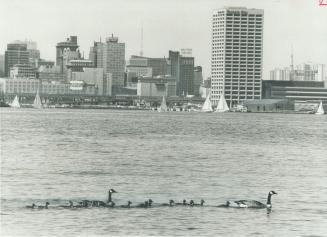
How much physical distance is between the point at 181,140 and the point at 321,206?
55.5 meters

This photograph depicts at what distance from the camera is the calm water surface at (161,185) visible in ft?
127

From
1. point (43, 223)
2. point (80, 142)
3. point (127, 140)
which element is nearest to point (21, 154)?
point (80, 142)

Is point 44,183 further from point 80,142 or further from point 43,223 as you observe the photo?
point 80,142

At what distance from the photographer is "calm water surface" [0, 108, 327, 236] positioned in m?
38.7

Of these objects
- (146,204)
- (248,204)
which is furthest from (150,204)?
(248,204)

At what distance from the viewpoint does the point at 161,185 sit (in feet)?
172

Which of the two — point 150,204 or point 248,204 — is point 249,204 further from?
point 150,204

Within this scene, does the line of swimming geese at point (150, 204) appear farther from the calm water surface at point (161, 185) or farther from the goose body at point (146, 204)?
the calm water surface at point (161, 185)

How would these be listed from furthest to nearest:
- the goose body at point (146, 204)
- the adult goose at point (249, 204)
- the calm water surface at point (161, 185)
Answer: the adult goose at point (249, 204) → the goose body at point (146, 204) → the calm water surface at point (161, 185)

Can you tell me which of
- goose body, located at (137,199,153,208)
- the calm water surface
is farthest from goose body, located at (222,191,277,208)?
goose body, located at (137,199,153,208)

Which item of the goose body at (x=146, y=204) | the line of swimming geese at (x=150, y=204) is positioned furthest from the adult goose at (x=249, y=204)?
the goose body at (x=146, y=204)

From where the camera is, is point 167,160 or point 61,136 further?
point 61,136

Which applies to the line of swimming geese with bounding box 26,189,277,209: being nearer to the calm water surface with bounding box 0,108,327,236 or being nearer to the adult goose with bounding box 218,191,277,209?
the adult goose with bounding box 218,191,277,209

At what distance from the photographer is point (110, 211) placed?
42.2 meters
